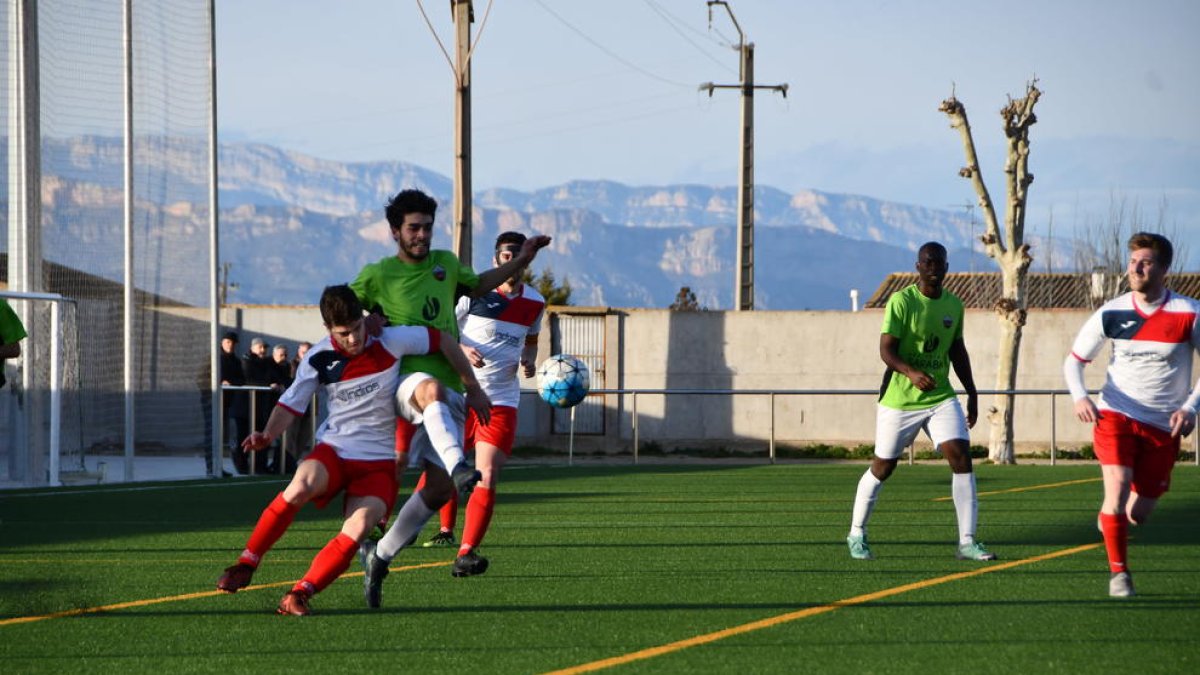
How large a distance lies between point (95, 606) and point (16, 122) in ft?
46.0

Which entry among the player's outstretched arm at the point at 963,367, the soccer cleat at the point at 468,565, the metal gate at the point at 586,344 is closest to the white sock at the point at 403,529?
the soccer cleat at the point at 468,565

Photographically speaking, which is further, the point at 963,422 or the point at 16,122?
the point at 16,122

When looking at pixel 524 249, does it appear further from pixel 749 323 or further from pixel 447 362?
pixel 749 323

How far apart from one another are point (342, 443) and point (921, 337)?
418 centimetres

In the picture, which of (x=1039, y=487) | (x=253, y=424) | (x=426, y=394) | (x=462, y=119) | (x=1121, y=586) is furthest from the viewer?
(x=462, y=119)

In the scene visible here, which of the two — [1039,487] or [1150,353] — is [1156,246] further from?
[1039,487]

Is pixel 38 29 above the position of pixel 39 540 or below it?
above

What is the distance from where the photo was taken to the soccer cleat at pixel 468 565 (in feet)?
30.1

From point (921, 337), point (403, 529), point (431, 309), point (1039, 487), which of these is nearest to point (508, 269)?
point (431, 309)

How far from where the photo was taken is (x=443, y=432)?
759cm

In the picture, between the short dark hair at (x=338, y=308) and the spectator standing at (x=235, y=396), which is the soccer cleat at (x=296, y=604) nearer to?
the short dark hair at (x=338, y=308)

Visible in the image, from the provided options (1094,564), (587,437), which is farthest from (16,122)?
(587,437)

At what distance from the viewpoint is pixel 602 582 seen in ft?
30.1

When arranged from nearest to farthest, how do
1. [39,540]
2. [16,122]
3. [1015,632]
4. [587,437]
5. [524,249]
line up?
[1015,632]
[524,249]
[39,540]
[16,122]
[587,437]
